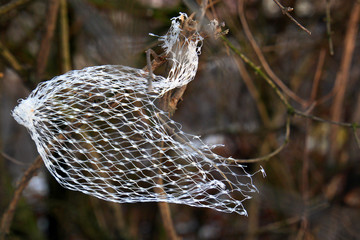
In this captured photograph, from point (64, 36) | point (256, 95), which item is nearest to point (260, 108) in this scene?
point (256, 95)

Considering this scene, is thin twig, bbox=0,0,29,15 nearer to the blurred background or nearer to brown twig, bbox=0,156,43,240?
the blurred background

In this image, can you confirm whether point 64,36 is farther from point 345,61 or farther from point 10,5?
point 345,61

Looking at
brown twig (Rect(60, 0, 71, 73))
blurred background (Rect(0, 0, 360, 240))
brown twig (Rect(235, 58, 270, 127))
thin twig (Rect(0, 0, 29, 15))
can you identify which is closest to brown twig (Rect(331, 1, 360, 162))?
blurred background (Rect(0, 0, 360, 240))

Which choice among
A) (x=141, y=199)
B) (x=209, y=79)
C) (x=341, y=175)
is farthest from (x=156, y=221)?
(x=141, y=199)

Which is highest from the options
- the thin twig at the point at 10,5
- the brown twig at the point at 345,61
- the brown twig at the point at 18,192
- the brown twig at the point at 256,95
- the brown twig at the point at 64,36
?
the brown twig at the point at 345,61

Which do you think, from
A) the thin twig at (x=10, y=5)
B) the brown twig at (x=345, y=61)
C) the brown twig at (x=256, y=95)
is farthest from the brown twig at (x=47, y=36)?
the brown twig at (x=345, y=61)

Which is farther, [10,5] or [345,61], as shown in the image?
[345,61]

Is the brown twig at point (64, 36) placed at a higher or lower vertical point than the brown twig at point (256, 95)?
lower

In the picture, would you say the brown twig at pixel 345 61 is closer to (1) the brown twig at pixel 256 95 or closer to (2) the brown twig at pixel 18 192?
(1) the brown twig at pixel 256 95

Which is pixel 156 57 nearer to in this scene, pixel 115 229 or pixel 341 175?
pixel 115 229
